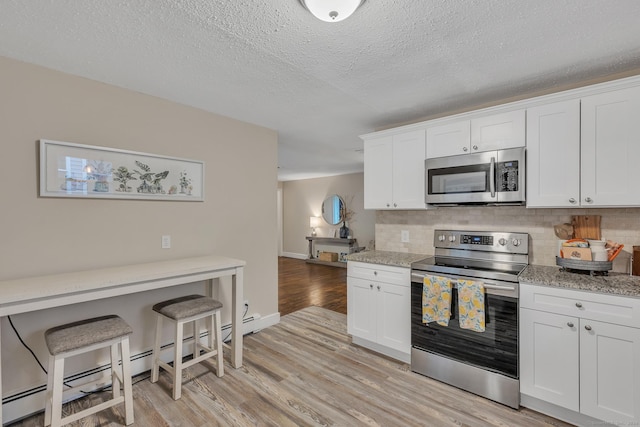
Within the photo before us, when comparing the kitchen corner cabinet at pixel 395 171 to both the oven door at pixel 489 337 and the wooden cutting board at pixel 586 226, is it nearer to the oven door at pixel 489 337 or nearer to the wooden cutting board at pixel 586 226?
the oven door at pixel 489 337

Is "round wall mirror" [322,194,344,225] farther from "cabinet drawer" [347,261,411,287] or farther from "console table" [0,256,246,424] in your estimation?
"console table" [0,256,246,424]

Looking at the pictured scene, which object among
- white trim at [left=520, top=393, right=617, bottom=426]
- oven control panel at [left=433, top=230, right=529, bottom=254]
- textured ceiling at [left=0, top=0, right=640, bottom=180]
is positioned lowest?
white trim at [left=520, top=393, right=617, bottom=426]

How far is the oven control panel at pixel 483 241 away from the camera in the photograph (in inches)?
94.8

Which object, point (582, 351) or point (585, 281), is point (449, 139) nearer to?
point (585, 281)

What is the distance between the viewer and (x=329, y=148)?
173 inches

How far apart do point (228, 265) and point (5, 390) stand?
1.51m

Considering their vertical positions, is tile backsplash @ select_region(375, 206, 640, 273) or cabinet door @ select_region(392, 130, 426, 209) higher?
cabinet door @ select_region(392, 130, 426, 209)

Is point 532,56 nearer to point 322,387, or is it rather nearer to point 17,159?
point 322,387

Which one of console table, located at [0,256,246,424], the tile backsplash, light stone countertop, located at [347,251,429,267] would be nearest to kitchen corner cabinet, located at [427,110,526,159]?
the tile backsplash

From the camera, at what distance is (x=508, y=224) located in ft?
8.20

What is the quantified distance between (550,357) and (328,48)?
7.76 feet

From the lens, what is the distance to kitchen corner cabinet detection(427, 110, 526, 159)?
2252 millimetres

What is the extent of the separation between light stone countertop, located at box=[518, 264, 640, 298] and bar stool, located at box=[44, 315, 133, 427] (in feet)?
8.61

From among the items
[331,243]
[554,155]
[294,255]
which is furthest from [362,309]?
[294,255]
